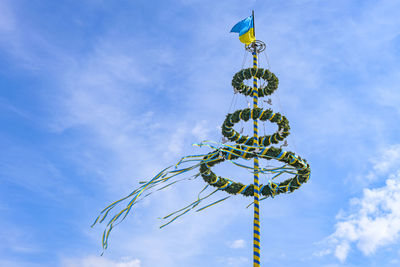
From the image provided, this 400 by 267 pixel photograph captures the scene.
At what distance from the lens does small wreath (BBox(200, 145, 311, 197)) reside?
25516 millimetres

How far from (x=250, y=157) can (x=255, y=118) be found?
267cm

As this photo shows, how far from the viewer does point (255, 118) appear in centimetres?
2725

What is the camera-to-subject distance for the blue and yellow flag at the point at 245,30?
3033 cm

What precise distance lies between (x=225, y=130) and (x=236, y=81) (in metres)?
3.85

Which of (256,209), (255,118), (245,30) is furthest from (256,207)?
(245,30)

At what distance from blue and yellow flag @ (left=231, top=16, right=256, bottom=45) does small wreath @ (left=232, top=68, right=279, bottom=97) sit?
7.58 feet

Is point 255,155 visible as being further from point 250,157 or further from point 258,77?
point 258,77

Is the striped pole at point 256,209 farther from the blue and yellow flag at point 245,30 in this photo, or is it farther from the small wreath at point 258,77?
the blue and yellow flag at point 245,30

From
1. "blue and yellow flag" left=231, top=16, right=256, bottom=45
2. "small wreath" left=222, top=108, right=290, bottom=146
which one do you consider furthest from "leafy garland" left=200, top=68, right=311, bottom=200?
"blue and yellow flag" left=231, top=16, right=256, bottom=45

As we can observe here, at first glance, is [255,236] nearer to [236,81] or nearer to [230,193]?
[230,193]

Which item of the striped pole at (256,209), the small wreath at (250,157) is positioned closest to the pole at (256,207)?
the striped pole at (256,209)

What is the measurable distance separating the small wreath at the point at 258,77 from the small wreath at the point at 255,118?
269 cm

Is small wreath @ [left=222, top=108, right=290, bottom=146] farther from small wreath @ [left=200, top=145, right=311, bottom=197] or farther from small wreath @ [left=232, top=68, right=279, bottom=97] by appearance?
small wreath @ [left=232, top=68, right=279, bottom=97]

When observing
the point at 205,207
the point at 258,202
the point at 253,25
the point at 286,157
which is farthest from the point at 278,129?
the point at 253,25
